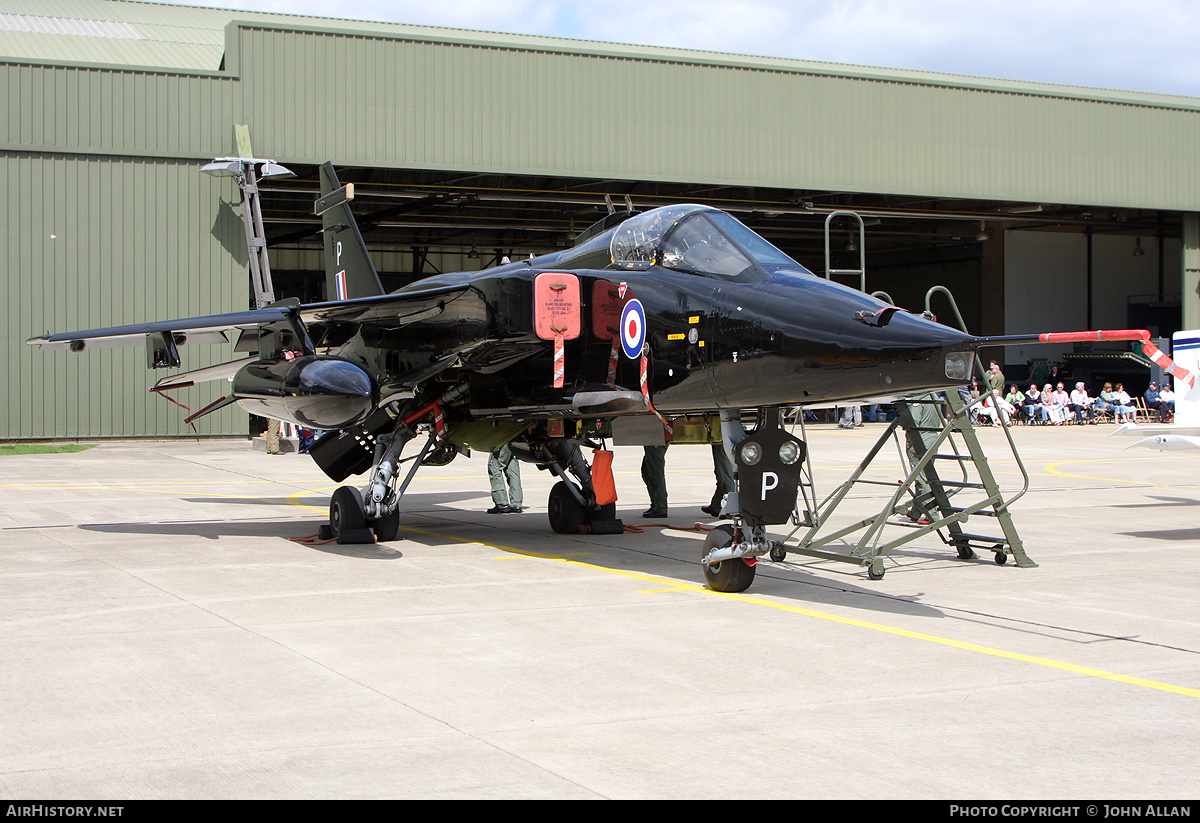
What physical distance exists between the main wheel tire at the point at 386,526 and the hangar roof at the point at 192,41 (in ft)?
65.5

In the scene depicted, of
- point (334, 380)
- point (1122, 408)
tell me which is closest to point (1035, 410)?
point (1122, 408)

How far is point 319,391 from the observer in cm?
968

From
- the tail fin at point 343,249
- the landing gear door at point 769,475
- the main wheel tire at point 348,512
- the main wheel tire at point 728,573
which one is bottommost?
the main wheel tire at point 728,573

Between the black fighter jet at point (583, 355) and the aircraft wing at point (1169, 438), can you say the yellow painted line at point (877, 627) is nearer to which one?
the black fighter jet at point (583, 355)

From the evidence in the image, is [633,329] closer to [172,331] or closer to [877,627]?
[877,627]

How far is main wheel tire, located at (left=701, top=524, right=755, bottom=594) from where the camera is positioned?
802 centimetres

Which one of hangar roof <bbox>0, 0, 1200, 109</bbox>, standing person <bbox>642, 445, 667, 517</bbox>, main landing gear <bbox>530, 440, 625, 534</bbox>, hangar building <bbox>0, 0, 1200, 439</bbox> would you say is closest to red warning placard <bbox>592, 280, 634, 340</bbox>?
main landing gear <bbox>530, 440, 625, 534</bbox>

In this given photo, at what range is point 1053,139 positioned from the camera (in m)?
35.0

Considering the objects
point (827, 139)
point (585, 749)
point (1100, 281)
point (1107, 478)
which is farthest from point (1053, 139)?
point (585, 749)

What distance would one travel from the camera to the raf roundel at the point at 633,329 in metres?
8.68

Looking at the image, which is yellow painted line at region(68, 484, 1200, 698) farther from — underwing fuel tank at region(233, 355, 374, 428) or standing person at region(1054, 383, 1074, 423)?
standing person at region(1054, 383, 1074, 423)

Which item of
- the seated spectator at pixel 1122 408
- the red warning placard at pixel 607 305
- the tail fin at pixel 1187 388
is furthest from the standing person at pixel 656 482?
the seated spectator at pixel 1122 408

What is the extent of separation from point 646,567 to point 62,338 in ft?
21.3

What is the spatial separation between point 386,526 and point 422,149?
1882 centimetres
